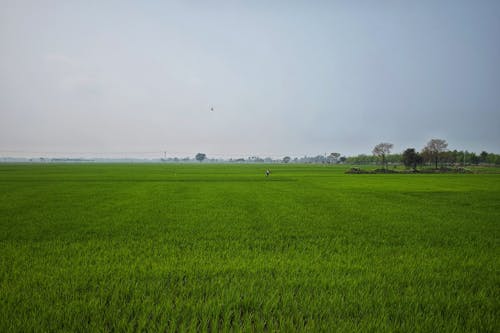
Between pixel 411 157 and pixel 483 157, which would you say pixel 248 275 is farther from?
pixel 483 157

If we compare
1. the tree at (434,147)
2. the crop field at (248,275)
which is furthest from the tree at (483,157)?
the crop field at (248,275)

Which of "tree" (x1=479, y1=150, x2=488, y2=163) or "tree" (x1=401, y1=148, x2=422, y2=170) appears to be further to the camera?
"tree" (x1=479, y1=150, x2=488, y2=163)

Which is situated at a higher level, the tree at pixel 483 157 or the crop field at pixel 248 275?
the tree at pixel 483 157

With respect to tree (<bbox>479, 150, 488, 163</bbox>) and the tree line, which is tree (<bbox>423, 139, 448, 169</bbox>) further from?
tree (<bbox>479, 150, 488, 163</bbox>)

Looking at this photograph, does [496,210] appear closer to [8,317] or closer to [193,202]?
[193,202]

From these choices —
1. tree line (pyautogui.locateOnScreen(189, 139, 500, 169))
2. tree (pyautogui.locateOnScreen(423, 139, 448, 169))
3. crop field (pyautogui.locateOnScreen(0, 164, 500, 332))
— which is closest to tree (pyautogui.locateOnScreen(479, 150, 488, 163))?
tree line (pyautogui.locateOnScreen(189, 139, 500, 169))

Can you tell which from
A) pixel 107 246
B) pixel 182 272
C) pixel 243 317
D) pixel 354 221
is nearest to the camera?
pixel 243 317

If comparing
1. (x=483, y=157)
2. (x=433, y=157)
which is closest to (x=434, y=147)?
(x=433, y=157)

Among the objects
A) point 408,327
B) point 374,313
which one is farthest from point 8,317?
point 408,327

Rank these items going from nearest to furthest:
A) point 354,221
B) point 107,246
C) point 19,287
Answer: point 19,287 < point 107,246 < point 354,221

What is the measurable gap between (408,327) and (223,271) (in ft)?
12.1

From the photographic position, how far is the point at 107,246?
715cm

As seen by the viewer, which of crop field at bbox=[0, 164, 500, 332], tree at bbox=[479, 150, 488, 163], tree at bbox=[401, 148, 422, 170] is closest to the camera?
crop field at bbox=[0, 164, 500, 332]

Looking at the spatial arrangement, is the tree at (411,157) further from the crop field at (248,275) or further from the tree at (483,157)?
the tree at (483,157)
